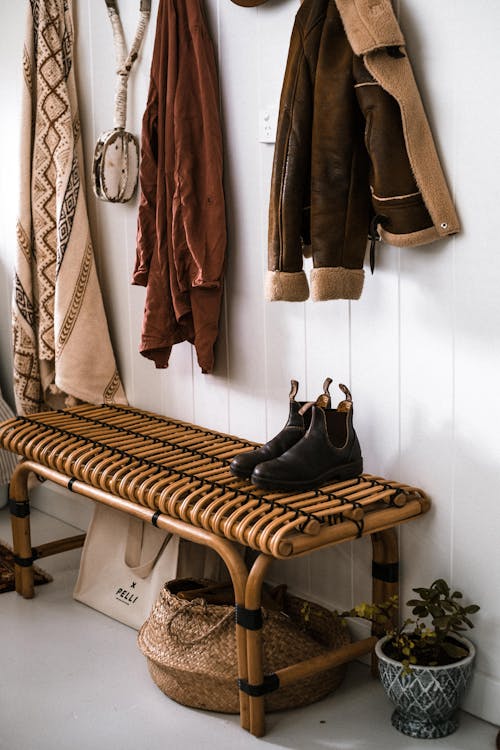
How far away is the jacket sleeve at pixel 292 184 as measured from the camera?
1.84m

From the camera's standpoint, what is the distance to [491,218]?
1.67 meters

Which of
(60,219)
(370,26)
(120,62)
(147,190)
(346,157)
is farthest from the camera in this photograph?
(60,219)

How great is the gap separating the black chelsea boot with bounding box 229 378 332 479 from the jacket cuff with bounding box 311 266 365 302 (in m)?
0.21

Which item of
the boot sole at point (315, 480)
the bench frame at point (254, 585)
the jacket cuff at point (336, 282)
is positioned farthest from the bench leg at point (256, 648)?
the jacket cuff at point (336, 282)

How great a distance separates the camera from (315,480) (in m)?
1.83

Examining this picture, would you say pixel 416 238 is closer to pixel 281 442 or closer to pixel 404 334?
pixel 404 334

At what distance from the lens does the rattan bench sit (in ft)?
5.60

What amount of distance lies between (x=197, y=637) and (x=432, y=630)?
48 centimetres

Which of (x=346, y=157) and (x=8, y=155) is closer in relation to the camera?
(x=346, y=157)

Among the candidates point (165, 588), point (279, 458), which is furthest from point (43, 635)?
point (279, 458)

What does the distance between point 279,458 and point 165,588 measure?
463 millimetres

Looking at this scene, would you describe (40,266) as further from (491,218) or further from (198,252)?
(491,218)

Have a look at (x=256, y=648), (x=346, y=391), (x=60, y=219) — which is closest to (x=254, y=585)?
(x=256, y=648)

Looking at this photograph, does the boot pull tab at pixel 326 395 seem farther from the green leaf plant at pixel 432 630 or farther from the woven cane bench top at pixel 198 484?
the green leaf plant at pixel 432 630
